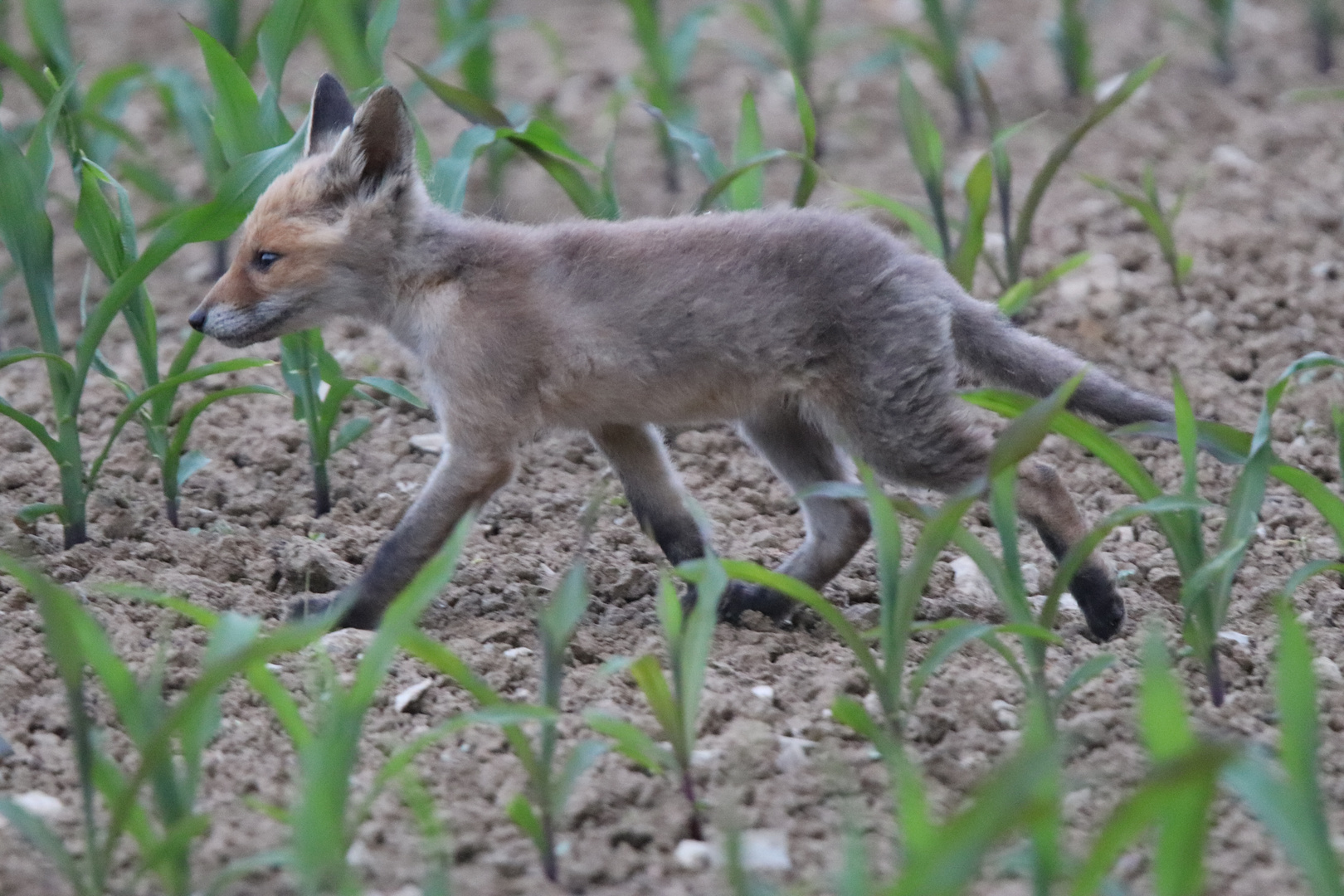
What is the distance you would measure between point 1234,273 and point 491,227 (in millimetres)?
3432

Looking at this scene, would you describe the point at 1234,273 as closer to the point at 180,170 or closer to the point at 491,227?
the point at 491,227

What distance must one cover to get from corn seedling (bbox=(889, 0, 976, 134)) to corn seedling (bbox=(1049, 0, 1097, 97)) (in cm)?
49

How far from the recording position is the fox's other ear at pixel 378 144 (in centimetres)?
447

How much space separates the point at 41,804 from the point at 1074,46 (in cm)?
635

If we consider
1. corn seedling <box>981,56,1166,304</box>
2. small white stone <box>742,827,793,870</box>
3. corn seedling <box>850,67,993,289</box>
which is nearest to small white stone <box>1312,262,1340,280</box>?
corn seedling <box>981,56,1166,304</box>

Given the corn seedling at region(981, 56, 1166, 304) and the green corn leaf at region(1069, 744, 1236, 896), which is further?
the corn seedling at region(981, 56, 1166, 304)

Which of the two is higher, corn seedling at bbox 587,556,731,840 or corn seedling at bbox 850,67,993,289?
corn seedling at bbox 850,67,993,289

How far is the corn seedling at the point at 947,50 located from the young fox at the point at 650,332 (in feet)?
9.43

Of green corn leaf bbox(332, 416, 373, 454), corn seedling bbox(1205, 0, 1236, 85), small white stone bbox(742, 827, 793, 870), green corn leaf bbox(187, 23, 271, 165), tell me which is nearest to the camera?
small white stone bbox(742, 827, 793, 870)

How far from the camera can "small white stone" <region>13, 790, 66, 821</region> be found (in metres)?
3.35

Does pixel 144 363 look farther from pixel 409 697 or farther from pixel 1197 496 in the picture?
pixel 1197 496

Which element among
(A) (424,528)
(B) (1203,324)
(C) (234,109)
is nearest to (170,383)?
(A) (424,528)

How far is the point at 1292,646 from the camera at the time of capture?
2672 mm

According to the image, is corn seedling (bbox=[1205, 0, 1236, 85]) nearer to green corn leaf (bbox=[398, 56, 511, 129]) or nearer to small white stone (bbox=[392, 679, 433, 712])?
green corn leaf (bbox=[398, 56, 511, 129])
